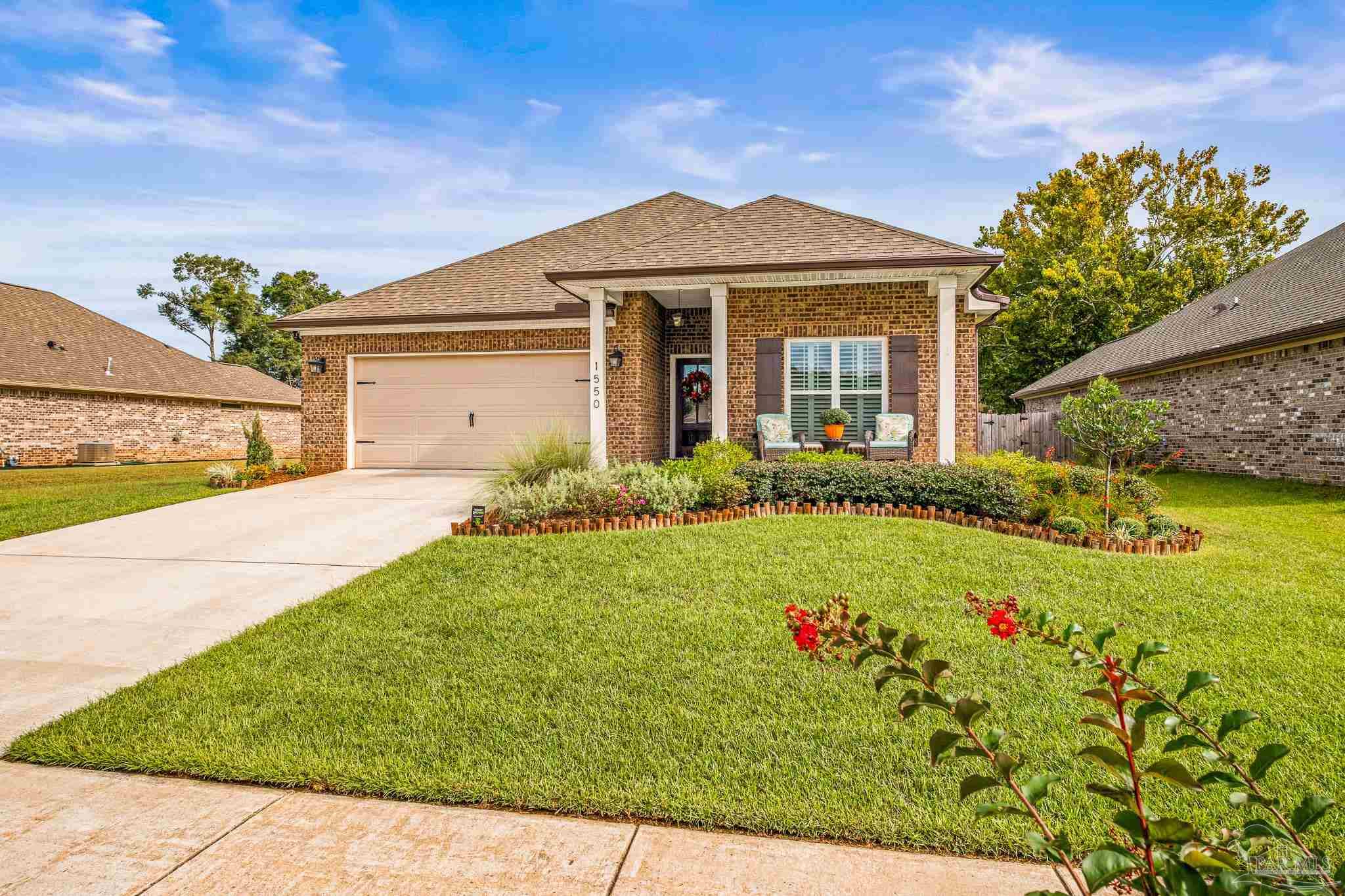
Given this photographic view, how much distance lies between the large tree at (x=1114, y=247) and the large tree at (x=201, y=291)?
4110 centimetres

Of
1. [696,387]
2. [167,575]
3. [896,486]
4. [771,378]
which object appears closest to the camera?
[167,575]

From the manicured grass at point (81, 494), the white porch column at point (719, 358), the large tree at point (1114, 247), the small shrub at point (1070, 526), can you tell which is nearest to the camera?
the small shrub at point (1070, 526)

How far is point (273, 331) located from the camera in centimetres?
3888

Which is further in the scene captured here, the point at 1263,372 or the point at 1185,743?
the point at 1263,372

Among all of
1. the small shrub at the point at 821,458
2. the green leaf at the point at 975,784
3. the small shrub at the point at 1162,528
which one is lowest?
the small shrub at the point at 1162,528

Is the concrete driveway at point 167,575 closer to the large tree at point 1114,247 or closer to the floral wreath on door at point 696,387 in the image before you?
the floral wreath on door at point 696,387

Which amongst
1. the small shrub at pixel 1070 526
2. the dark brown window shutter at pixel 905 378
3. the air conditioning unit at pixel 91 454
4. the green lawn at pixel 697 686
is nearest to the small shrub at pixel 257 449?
the green lawn at pixel 697 686

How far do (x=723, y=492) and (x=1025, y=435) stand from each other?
14060 millimetres

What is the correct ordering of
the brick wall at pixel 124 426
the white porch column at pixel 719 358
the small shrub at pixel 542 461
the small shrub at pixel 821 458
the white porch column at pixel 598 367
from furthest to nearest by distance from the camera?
the brick wall at pixel 124 426 → the white porch column at pixel 598 367 → the white porch column at pixel 719 358 → the small shrub at pixel 542 461 → the small shrub at pixel 821 458

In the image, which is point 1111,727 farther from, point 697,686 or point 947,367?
point 947,367

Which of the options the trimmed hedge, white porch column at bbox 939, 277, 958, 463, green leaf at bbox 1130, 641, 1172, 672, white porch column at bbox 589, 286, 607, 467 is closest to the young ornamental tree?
the trimmed hedge

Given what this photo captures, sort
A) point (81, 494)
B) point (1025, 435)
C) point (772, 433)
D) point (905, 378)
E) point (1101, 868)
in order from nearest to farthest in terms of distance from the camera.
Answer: point (1101, 868) < point (772, 433) < point (905, 378) < point (81, 494) < point (1025, 435)

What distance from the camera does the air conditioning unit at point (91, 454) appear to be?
62.8ft

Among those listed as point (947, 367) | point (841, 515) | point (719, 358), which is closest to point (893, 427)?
point (947, 367)
